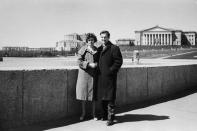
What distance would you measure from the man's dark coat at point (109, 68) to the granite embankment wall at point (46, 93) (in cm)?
77

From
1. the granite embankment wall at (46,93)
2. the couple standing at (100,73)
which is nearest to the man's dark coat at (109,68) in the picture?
the couple standing at (100,73)

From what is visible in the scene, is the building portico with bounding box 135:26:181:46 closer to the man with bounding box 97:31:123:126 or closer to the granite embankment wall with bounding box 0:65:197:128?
the granite embankment wall with bounding box 0:65:197:128

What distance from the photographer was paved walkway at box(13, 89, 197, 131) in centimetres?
538

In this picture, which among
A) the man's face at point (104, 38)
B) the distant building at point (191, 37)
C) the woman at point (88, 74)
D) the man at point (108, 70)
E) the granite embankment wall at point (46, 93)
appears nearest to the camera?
the granite embankment wall at point (46, 93)

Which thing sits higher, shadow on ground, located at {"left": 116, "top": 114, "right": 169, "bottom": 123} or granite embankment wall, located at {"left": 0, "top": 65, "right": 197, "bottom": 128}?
granite embankment wall, located at {"left": 0, "top": 65, "right": 197, "bottom": 128}

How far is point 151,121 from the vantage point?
5961 millimetres

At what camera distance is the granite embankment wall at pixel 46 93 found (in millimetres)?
5051

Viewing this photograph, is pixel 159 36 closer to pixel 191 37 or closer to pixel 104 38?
pixel 191 37

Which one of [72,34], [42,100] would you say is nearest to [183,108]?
[42,100]

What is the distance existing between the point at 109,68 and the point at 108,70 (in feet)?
0.13

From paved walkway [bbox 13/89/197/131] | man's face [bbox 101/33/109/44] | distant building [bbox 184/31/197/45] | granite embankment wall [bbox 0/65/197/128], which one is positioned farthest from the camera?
distant building [bbox 184/31/197/45]

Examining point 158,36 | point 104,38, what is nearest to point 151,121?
point 104,38

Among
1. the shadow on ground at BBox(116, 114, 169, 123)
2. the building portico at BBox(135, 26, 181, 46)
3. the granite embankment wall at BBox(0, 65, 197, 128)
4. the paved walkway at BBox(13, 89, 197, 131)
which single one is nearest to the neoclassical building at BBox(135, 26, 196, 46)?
the building portico at BBox(135, 26, 181, 46)

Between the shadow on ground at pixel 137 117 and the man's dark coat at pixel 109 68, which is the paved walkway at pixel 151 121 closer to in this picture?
the shadow on ground at pixel 137 117
